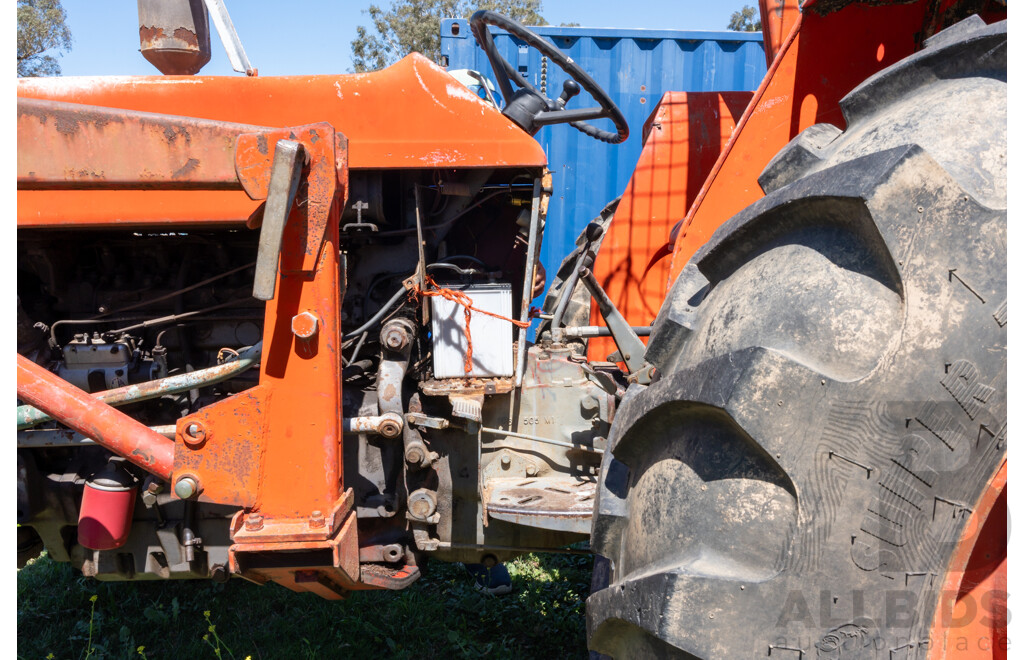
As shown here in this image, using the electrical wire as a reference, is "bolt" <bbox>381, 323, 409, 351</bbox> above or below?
below

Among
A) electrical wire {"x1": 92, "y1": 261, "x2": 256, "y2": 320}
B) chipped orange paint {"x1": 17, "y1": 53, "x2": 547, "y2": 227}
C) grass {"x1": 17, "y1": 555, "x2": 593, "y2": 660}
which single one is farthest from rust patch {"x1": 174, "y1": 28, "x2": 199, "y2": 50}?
grass {"x1": 17, "y1": 555, "x2": 593, "y2": 660}

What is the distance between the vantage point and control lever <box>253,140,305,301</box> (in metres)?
1.21

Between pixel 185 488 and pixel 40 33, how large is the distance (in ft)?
71.7

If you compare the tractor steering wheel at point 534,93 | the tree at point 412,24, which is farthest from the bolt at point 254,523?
the tree at point 412,24

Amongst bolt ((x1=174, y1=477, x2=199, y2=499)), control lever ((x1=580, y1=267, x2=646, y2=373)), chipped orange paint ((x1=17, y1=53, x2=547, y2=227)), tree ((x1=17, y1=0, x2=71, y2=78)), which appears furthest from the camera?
tree ((x1=17, y1=0, x2=71, y2=78))

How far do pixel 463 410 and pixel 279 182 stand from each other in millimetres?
780

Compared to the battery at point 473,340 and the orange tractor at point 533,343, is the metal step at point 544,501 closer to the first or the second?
the orange tractor at point 533,343

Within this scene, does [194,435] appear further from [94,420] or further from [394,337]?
[394,337]

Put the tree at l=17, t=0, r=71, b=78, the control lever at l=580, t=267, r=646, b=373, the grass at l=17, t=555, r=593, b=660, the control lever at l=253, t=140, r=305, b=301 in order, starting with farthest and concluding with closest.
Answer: the tree at l=17, t=0, r=71, b=78, the grass at l=17, t=555, r=593, b=660, the control lever at l=580, t=267, r=646, b=373, the control lever at l=253, t=140, r=305, b=301

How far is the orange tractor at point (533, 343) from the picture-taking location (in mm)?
913

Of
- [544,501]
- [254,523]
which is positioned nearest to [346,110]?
[254,523]

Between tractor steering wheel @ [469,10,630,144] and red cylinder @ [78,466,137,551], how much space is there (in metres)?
1.45

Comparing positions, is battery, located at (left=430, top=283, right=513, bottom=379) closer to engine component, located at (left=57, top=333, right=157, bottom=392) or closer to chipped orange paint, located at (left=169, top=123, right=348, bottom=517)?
chipped orange paint, located at (left=169, top=123, right=348, bottom=517)

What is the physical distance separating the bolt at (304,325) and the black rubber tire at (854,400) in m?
0.72
